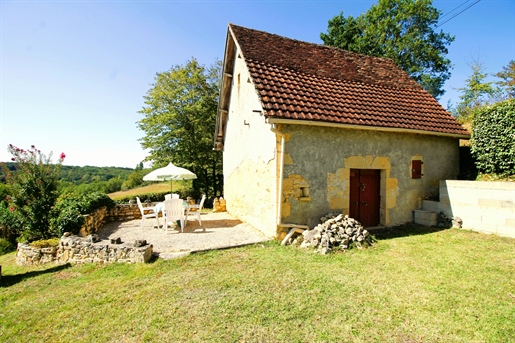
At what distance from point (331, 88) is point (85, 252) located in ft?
29.2

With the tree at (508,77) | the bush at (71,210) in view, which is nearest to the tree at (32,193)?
the bush at (71,210)

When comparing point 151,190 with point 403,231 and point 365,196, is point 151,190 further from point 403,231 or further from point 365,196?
point 403,231

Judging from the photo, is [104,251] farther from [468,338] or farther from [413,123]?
[413,123]

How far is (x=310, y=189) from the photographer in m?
7.35

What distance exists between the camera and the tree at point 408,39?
20.3 m

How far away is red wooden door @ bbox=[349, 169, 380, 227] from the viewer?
8359 mm

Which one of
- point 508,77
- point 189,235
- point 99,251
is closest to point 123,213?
point 189,235

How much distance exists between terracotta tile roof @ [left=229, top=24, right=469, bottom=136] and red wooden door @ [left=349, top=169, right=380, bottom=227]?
5.61 ft

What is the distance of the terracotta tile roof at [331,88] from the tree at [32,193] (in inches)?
303

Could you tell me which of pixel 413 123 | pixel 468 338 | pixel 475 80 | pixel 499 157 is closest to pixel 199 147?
pixel 413 123

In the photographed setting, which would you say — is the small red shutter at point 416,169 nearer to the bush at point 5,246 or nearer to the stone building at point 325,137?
the stone building at point 325,137

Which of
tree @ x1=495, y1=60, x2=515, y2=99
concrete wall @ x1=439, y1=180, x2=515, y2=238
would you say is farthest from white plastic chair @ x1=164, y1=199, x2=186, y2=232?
tree @ x1=495, y1=60, x2=515, y2=99

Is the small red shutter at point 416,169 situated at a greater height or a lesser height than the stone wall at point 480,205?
greater

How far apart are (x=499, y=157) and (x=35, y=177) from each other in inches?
596
